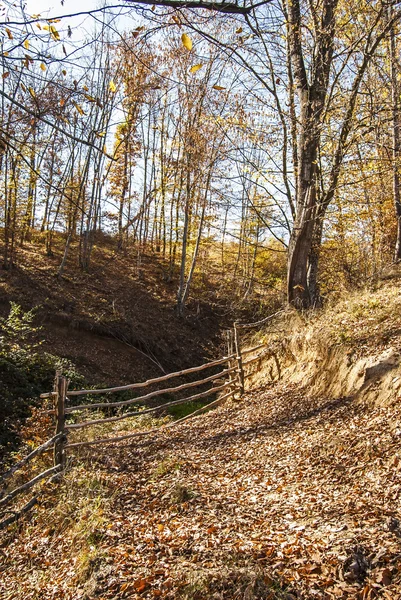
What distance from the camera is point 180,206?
21.4 m

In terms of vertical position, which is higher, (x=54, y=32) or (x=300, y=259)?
(x=54, y=32)

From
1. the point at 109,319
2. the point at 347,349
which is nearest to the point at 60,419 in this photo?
the point at 347,349

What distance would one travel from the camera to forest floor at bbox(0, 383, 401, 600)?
3027 millimetres

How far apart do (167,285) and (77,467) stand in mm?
15551

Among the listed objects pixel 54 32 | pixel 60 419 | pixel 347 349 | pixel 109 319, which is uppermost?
pixel 54 32

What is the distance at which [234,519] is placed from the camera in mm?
4035

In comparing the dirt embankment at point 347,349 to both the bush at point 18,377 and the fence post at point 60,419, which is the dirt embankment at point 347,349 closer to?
the fence post at point 60,419

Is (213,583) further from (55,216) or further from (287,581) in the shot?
(55,216)

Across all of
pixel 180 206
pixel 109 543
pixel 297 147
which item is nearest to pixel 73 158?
pixel 180 206

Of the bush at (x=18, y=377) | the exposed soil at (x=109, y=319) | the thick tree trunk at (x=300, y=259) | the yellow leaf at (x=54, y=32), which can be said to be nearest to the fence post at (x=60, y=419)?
the bush at (x=18, y=377)

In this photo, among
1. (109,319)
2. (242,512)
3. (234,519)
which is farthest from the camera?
(109,319)

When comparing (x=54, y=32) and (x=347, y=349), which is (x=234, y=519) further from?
(x=54, y=32)

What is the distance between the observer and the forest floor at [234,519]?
9.93 feet

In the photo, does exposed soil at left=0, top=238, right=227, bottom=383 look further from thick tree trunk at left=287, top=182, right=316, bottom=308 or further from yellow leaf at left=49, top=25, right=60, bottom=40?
yellow leaf at left=49, top=25, right=60, bottom=40
